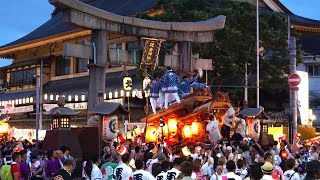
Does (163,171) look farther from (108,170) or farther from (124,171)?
(108,170)

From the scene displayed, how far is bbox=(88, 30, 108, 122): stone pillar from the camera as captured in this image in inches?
719

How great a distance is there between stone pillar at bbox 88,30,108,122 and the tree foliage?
7.86 meters

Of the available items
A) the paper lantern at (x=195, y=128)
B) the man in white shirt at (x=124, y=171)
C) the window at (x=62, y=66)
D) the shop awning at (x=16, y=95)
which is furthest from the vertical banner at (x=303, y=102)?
the shop awning at (x=16, y=95)

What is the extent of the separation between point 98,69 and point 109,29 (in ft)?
5.04

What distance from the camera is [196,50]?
85.0ft

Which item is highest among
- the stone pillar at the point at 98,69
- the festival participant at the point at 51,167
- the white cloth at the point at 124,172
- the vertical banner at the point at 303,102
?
the stone pillar at the point at 98,69

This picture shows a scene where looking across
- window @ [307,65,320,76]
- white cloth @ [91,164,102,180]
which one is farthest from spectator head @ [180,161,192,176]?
window @ [307,65,320,76]

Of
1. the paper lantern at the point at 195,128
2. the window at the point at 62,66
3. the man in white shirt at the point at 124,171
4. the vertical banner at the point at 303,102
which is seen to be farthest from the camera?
the window at the point at 62,66

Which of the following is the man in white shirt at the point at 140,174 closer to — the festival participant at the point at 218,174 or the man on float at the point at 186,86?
the festival participant at the point at 218,174

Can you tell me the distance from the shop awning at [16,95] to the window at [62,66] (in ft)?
7.72

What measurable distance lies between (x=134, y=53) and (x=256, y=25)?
7980 millimetres

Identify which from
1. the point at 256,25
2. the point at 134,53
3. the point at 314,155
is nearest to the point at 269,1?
the point at 256,25

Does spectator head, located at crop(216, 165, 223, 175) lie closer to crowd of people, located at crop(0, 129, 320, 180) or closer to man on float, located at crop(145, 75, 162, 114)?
crowd of people, located at crop(0, 129, 320, 180)

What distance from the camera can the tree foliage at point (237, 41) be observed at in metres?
25.7
